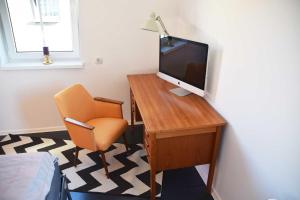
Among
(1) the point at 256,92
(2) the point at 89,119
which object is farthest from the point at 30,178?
(1) the point at 256,92

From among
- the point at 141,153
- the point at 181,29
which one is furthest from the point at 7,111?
the point at 181,29

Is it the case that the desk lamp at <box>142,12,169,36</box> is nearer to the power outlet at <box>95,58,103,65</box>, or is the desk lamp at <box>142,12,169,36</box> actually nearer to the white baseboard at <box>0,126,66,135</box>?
the power outlet at <box>95,58,103,65</box>

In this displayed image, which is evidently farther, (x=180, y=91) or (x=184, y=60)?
(x=180, y=91)

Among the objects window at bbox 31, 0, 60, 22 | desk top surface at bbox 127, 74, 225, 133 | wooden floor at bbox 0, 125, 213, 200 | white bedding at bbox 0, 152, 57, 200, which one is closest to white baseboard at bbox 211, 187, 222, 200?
wooden floor at bbox 0, 125, 213, 200

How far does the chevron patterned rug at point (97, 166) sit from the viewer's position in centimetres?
233

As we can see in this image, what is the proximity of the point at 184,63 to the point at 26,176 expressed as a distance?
5.05 feet

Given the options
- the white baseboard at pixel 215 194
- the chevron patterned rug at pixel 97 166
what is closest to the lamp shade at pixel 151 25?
the chevron patterned rug at pixel 97 166

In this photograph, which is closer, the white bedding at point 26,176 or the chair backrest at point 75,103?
the white bedding at point 26,176

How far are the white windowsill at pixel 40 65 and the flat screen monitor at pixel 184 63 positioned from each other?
102 centimetres

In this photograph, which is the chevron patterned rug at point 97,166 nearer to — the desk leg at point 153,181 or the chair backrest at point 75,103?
the desk leg at point 153,181

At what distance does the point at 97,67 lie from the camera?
296cm

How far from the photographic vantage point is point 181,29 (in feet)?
9.31

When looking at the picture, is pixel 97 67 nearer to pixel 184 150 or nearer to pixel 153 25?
pixel 153 25

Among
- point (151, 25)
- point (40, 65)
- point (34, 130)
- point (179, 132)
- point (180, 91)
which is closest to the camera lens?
point (179, 132)
